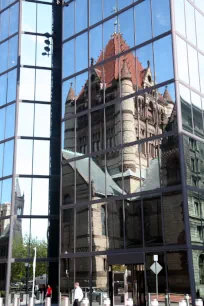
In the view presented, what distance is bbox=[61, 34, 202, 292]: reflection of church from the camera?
25875mm

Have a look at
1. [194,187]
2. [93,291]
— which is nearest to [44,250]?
[93,291]

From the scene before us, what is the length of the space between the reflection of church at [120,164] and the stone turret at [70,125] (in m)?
0.08

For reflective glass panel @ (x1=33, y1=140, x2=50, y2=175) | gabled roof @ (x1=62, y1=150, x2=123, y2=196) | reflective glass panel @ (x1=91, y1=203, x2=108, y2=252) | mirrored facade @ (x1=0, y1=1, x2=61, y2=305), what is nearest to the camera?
reflective glass panel @ (x1=91, y1=203, x2=108, y2=252)

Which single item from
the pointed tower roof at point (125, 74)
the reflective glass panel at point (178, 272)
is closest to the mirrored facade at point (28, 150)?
the pointed tower roof at point (125, 74)

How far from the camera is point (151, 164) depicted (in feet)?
88.1

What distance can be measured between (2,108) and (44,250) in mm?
12544

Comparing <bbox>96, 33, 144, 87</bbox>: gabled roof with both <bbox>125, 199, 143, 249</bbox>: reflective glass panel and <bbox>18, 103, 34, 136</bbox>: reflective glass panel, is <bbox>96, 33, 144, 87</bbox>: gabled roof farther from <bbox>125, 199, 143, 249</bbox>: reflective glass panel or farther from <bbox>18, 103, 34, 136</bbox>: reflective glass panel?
<bbox>125, 199, 143, 249</bbox>: reflective glass panel

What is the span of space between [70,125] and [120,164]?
6551 mm

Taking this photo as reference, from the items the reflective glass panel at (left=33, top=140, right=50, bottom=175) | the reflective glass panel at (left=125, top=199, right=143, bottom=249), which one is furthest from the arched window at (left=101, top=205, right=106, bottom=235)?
the reflective glass panel at (left=33, top=140, right=50, bottom=175)

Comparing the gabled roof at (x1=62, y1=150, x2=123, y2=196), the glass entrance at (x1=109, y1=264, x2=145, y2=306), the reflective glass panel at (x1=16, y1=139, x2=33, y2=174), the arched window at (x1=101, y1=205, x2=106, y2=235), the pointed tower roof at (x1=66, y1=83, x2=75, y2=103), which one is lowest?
the glass entrance at (x1=109, y1=264, x2=145, y2=306)

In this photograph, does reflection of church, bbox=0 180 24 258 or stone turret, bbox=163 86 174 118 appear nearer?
stone turret, bbox=163 86 174 118

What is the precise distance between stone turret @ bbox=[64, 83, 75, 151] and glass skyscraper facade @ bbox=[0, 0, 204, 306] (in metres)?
0.13

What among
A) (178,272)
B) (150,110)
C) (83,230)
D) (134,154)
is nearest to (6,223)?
(83,230)

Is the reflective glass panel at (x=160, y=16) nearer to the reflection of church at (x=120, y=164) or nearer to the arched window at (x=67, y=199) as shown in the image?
the reflection of church at (x=120, y=164)
